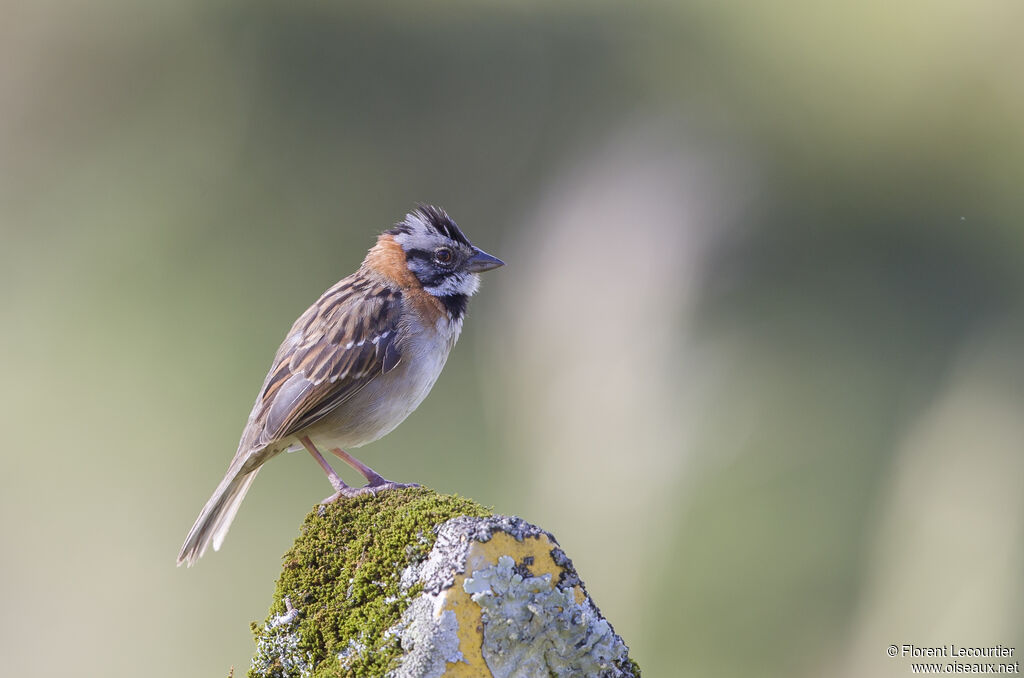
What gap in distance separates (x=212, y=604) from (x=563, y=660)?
969cm

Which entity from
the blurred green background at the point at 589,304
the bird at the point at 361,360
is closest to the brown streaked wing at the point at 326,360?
the bird at the point at 361,360

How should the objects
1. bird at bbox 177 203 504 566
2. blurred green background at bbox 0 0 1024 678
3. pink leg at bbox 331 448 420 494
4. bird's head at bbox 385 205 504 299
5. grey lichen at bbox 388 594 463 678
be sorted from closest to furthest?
1. grey lichen at bbox 388 594 463 678
2. pink leg at bbox 331 448 420 494
3. bird at bbox 177 203 504 566
4. bird's head at bbox 385 205 504 299
5. blurred green background at bbox 0 0 1024 678

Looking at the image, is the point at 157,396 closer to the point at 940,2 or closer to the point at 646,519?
the point at 646,519

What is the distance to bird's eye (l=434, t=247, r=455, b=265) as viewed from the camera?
5.99m

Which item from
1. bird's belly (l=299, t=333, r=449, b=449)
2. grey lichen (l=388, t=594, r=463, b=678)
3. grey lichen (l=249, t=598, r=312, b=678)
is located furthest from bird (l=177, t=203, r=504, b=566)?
grey lichen (l=388, t=594, r=463, b=678)

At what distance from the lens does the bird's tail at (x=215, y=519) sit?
17.2 feet

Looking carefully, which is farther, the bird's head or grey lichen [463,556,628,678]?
the bird's head

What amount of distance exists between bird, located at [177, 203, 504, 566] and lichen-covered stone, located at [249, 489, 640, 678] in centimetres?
133

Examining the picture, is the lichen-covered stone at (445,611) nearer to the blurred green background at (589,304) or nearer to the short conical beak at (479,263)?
the short conical beak at (479,263)

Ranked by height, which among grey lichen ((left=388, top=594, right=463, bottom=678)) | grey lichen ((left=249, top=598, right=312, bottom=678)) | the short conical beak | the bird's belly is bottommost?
grey lichen ((left=249, top=598, right=312, bottom=678))

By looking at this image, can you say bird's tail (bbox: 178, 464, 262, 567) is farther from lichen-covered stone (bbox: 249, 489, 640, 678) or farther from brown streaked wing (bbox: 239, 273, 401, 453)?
lichen-covered stone (bbox: 249, 489, 640, 678)

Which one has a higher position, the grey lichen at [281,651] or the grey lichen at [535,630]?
the grey lichen at [535,630]

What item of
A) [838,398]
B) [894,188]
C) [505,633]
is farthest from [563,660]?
[894,188]

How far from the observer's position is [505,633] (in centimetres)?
340
